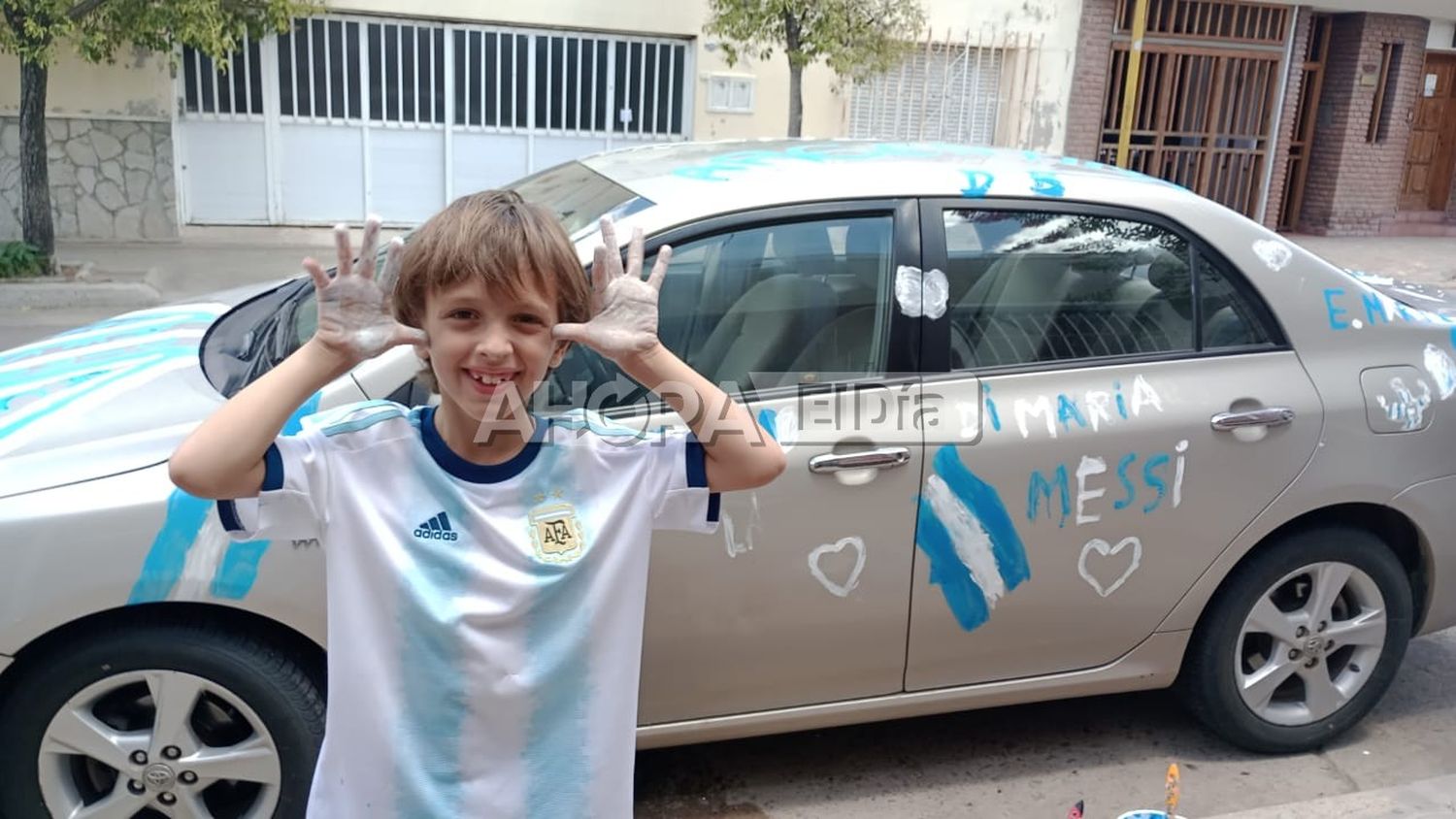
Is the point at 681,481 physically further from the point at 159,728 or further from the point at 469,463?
the point at 159,728

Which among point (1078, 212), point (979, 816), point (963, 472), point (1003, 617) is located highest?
point (1078, 212)

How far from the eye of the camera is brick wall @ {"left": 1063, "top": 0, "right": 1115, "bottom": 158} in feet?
45.3

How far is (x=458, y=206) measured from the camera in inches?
64.4

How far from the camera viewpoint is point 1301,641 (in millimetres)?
3455

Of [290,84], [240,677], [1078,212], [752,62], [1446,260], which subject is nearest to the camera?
[240,677]

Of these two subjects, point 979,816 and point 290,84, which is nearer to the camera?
point 979,816

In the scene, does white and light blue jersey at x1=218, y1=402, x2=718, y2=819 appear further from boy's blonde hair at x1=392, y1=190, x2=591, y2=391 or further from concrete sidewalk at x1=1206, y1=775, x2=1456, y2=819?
concrete sidewalk at x1=1206, y1=775, x2=1456, y2=819

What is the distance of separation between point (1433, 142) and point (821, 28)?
36.9ft

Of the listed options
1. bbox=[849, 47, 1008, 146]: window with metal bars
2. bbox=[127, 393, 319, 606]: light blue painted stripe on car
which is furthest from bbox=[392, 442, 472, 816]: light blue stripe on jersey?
bbox=[849, 47, 1008, 146]: window with metal bars

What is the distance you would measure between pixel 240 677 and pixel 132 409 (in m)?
0.64

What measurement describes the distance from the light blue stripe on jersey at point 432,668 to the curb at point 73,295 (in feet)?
27.2

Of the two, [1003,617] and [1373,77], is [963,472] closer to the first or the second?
[1003,617]

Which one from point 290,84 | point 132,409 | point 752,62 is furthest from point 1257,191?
Answer: point 132,409

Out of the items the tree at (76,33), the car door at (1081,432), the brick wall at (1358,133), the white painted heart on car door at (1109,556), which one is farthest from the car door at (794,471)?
the brick wall at (1358,133)
